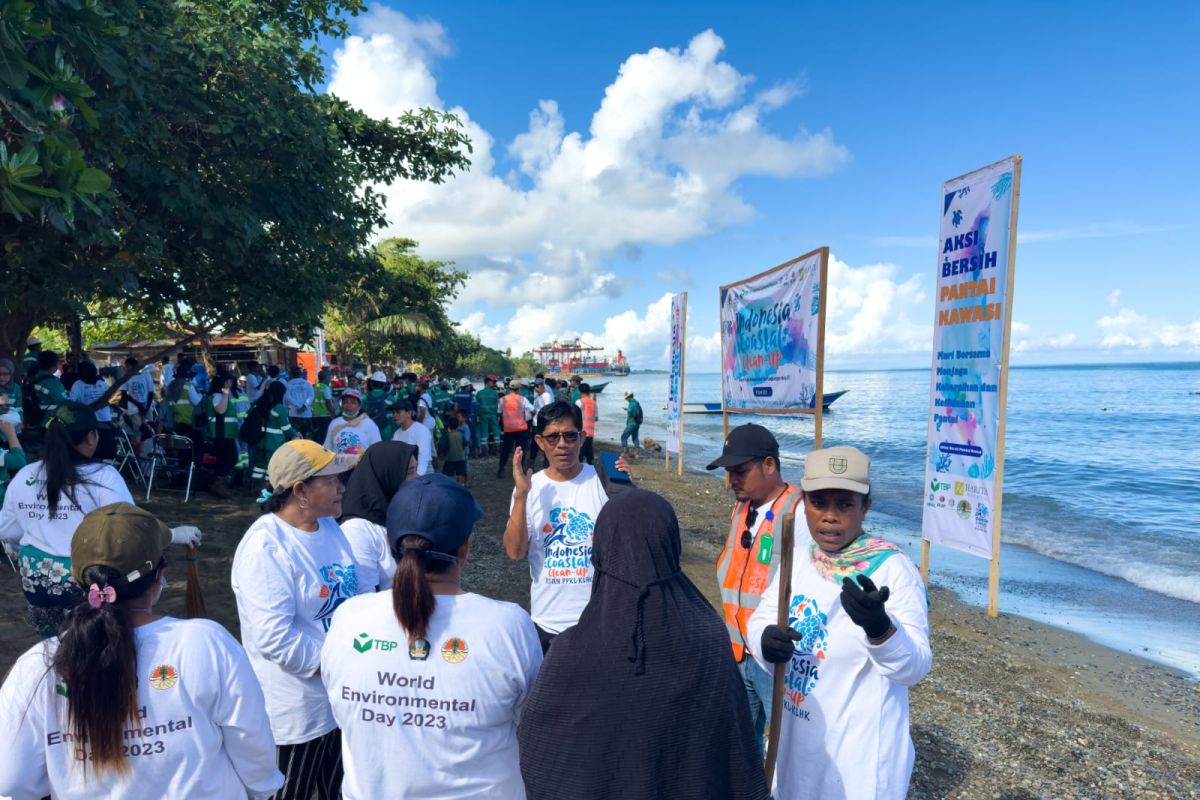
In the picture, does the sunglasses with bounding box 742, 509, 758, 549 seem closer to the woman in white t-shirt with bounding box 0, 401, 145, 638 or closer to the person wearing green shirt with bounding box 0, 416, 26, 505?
the woman in white t-shirt with bounding box 0, 401, 145, 638

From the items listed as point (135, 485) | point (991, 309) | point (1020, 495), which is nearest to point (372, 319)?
point (135, 485)

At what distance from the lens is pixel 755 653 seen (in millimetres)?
2348

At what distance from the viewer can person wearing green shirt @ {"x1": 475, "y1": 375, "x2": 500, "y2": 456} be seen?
16.9m

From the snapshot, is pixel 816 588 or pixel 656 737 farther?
pixel 816 588

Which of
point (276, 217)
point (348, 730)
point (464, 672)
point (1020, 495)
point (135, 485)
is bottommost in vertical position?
point (1020, 495)

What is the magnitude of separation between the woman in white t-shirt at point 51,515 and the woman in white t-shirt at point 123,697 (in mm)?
1893

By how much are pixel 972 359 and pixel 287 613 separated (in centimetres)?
585

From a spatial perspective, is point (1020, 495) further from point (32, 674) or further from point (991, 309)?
→ point (32, 674)

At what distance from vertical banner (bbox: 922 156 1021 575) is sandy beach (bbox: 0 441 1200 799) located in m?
0.84

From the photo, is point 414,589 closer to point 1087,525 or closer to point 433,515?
point 433,515

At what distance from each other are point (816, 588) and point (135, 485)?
1075 centimetres

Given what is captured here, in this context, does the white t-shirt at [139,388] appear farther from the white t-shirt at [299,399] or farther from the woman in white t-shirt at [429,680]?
the woman in white t-shirt at [429,680]

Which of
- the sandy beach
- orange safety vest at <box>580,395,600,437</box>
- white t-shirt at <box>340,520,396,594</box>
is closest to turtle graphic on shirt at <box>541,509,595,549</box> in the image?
white t-shirt at <box>340,520,396,594</box>

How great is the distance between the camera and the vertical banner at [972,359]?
581 centimetres
